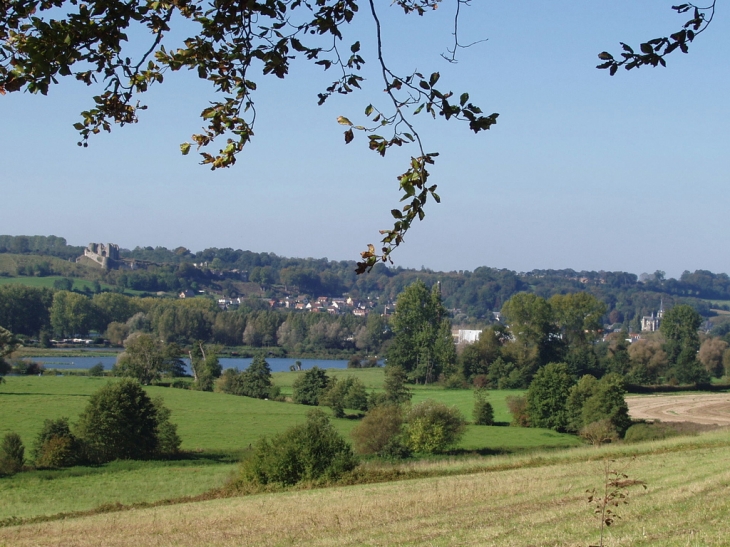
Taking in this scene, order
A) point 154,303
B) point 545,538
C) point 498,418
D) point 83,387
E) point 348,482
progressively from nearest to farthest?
point 545,538, point 348,482, point 498,418, point 83,387, point 154,303

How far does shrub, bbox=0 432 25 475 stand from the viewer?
1147 inches

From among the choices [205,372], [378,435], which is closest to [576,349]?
[205,372]

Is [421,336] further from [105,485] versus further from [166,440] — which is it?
[105,485]

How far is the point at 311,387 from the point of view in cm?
5425

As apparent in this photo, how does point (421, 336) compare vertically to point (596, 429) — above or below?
above

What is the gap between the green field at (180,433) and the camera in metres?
24.8

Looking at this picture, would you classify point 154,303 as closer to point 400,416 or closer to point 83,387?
point 83,387

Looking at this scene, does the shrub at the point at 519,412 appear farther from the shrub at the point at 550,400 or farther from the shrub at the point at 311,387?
the shrub at the point at 311,387

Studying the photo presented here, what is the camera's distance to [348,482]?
2312cm

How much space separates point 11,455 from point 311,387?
26442 millimetres

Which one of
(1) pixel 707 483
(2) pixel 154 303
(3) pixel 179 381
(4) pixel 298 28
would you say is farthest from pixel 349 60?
(2) pixel 154 303

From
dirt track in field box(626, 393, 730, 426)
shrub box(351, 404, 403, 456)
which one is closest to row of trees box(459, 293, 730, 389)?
dirt track in field box(626, 393, 730, 426)

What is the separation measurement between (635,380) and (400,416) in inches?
1363

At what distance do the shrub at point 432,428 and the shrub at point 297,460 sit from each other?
37.3 ft
